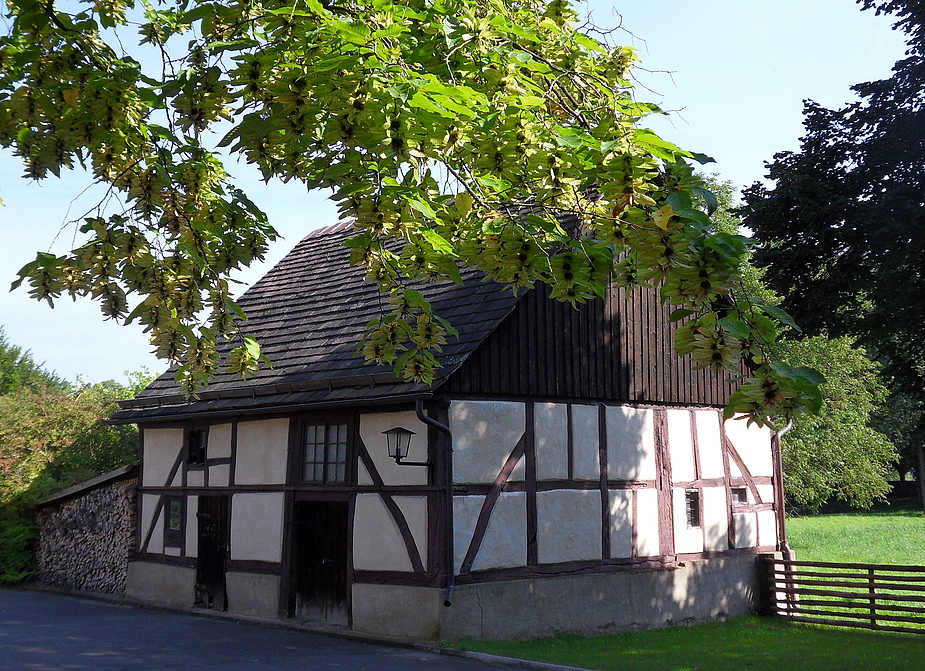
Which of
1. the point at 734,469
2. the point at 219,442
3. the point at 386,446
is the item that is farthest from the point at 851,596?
the point at 219,442

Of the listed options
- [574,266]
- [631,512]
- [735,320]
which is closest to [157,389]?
[631,512]

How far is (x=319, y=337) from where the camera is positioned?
15422mm

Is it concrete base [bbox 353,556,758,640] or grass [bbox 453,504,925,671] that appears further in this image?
concrete base [bbox 353,556,758,640]

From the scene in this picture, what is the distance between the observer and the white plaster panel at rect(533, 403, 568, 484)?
1327 centimetres

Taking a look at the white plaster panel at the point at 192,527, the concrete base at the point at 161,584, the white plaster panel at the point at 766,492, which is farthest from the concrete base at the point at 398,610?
the white plaster panel at the point at 766,492

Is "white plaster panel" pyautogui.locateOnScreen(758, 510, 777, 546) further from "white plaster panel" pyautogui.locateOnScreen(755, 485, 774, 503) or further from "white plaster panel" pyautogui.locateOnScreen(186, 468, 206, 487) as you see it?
"white plaster panel" pyautogui.locateOnScreen(186, 468, 206, 487)

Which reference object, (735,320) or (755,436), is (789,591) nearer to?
(755,436)

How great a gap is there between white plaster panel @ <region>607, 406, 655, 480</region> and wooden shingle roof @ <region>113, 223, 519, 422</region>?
108 inches

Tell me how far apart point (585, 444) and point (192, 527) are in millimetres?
7226

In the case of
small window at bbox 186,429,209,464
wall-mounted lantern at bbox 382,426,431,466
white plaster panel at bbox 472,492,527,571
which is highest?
small window at bbox 186,429,209,464

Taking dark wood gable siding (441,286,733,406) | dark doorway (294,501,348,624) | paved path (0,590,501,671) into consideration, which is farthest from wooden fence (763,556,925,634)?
dark doorway (294,501,348,624)

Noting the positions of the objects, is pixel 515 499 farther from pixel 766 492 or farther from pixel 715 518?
pixel 766 492

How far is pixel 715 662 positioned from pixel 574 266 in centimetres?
811

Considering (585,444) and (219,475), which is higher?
(585,444)
